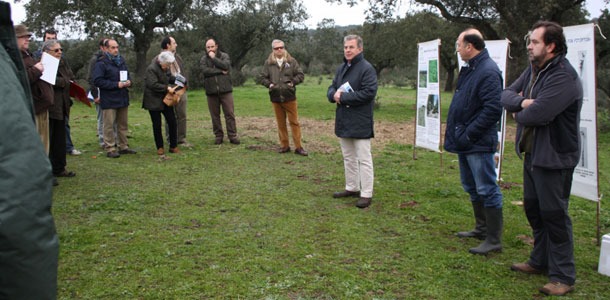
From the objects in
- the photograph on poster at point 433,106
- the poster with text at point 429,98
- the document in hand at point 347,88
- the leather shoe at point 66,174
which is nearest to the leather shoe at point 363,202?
the document in hand at point 347,88

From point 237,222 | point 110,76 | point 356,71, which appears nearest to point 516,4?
point 356,71

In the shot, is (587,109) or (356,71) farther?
(356,71)

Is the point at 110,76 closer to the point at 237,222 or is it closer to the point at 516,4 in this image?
the point at 237,222

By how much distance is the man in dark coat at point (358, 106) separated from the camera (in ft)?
19.6

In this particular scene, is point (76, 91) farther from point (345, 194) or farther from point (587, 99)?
point (587, 99)

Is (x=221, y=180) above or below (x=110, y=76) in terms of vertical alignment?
below

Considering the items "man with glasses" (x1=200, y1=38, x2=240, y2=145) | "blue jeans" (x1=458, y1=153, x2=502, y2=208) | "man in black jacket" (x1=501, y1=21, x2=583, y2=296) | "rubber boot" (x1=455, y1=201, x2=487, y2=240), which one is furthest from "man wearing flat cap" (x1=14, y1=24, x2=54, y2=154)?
"man in black jacket" (x1=501, y1=21, x2=583, y2=296)

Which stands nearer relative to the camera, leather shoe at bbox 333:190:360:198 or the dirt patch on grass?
leather shoe at bbox 333:190:360:198

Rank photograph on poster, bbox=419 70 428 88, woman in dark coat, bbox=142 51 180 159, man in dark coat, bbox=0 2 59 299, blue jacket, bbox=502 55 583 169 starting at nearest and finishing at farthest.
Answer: man in dark coat, bbox=0 2 59 299
blue jacket, bbox=502 55 583 169
photograph on poster, bbox=419 70 428 88
woman in dark coat, bbox=142 51 180 159

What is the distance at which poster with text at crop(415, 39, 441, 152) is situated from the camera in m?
8.19

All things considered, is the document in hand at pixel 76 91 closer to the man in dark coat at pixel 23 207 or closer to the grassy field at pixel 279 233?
the grassy field at pixel 279 233

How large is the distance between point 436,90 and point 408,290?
16.6ft

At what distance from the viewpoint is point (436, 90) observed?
820 centimetres

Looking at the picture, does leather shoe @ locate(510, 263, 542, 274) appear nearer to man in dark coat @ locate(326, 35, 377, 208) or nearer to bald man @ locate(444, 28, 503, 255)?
bald man @ locate(444, 28, 503, 255)
